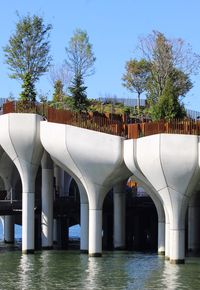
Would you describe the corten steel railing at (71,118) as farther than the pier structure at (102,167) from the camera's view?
Yes

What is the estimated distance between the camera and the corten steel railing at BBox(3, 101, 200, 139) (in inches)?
1570

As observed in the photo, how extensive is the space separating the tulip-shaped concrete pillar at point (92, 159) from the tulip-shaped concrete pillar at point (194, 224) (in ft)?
29.5

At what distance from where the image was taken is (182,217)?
132 ft

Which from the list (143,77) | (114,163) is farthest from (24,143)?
(143,77)

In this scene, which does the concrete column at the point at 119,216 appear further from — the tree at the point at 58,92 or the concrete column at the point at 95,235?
the tree at the point at 58,92

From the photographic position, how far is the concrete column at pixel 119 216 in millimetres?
50875

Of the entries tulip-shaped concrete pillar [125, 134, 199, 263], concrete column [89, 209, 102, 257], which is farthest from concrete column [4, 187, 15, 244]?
tulip-shaped concrete pillar [125, 134, 199, 263]

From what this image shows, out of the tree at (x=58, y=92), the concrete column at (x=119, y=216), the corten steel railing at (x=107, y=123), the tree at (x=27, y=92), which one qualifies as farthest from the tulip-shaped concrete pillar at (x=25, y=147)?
the tree at (x=58, y=92)

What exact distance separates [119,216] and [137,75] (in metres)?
22.0

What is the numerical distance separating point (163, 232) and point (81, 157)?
8.02m

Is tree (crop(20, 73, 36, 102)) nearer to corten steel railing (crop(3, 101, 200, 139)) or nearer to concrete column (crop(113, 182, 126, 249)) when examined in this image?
corten steel railing (crop(3, 101, 200, 139))

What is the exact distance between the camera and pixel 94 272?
37.1m

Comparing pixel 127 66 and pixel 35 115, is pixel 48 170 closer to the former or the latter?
pixel 35 115

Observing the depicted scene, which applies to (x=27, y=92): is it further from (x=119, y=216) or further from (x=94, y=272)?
(x=94, y=272)
